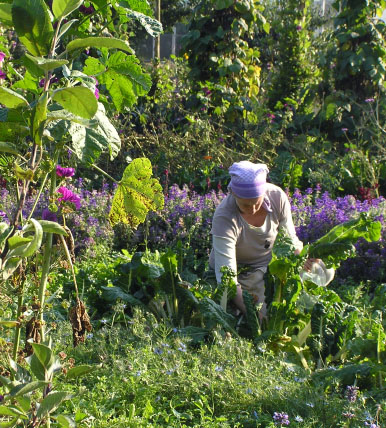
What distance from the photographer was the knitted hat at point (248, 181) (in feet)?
12.5

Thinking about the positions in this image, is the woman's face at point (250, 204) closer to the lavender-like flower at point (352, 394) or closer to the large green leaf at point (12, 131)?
the lavender-like flower at point (352, 394)

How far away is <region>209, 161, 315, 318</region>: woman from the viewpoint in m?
3.85

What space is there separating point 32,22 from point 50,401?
88 centimetres

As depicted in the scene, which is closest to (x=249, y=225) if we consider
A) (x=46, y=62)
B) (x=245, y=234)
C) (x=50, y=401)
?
(x=245, y=234)

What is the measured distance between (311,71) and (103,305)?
704cm

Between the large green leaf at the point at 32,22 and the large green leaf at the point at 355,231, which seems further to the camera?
the large green leaf at the point at 355,231

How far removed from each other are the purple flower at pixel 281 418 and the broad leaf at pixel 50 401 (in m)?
1.17

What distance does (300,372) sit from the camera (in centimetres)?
306

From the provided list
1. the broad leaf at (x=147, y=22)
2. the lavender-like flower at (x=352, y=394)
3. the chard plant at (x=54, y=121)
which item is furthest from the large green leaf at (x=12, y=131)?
the lavender-like flower at (x=352, y=394)

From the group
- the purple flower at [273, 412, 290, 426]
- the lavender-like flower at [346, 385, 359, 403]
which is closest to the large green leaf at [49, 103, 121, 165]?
the purple flower at [273, 412, 290, 426]

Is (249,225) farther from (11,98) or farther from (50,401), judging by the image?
(11,98)

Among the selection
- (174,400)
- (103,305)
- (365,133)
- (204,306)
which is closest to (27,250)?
(174,400)

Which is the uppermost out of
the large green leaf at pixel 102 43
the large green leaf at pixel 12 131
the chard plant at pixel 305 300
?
the large green leaf at pixel 102 43

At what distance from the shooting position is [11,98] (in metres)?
1.41
